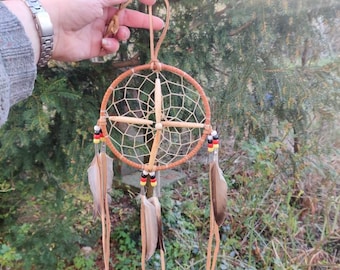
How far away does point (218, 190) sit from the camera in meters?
0.73

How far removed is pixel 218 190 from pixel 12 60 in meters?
0.45

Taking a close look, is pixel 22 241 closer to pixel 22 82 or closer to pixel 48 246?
pixel 48 246

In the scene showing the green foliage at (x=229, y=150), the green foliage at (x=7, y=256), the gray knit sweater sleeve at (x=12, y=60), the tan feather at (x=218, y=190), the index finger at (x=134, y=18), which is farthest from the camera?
the green foliage at (x=7, y=256)

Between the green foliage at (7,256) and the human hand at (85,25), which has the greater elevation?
the human hand at (85,25)

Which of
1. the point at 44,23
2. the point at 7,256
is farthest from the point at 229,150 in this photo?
the point at 44,23

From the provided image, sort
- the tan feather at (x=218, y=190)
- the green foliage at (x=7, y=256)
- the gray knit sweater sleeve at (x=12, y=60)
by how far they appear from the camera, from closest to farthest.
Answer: the gray knit sweater sleeve at (x=12, y=60)
the tan feather at (x=218, y=190)
the green foliage at (x=7, y=256)

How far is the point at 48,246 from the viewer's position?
150cm

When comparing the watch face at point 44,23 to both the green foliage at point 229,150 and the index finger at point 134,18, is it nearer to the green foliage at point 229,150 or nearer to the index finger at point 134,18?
the index finger at point 134,18

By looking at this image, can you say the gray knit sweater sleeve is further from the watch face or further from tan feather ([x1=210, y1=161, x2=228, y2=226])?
tan feather ([x1=210, y1=161, x2=228, y2=226])

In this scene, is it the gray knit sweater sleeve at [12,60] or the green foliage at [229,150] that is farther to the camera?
the green foliage at [229,150]

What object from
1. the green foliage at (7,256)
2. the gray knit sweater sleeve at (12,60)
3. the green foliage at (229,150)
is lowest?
the green foliage at (7,256)

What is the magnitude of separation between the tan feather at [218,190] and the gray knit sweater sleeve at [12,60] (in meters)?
0.39

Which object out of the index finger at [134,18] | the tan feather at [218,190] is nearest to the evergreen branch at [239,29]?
the index finger at [134,18]

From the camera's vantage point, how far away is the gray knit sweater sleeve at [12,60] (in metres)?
0.61
